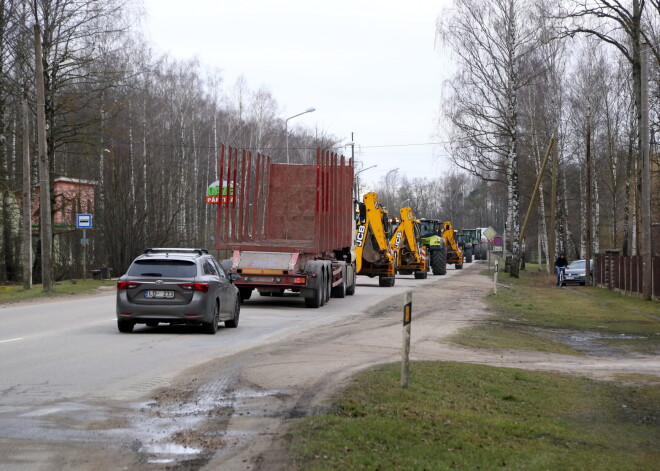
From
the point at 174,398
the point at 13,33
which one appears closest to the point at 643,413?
the point at 174,398

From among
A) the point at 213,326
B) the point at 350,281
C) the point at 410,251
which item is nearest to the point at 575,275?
the point at 410,251

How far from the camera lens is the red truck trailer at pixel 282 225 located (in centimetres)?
2492

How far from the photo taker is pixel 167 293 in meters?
17.2

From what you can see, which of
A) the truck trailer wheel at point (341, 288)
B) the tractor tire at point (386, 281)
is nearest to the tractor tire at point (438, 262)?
the tractor tire at point (386, 281)

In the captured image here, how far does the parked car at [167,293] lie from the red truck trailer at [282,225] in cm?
704

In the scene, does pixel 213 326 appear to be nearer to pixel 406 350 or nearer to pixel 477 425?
pixel 406 350

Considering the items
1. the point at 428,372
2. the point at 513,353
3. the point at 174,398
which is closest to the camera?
the point at 174,398

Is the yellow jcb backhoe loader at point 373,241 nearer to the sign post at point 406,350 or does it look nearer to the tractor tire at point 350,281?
the tractor tire at point 350,281

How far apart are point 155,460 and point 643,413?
6209mm

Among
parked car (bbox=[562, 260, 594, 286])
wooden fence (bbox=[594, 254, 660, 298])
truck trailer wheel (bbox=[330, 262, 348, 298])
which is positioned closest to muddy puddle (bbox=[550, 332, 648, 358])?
truck trailer wheel (bbox=[330, 262, 348, 298])

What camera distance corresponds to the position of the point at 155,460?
6.87 metres

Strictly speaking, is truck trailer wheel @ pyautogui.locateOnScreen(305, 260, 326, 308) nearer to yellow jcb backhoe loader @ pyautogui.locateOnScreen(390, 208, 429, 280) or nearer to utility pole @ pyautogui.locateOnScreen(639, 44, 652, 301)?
utility pole @ pyautogui.locateOnScreen(639, 44, 652, 301)

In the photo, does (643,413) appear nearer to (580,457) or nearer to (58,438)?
(580,457)

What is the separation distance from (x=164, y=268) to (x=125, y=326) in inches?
51.5
